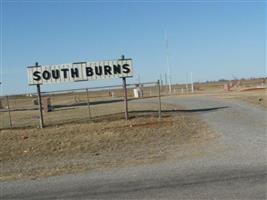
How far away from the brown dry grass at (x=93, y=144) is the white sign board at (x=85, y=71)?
226 cm

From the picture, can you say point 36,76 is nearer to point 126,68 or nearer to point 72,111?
point 126,68

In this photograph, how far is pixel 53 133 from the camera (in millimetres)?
20281

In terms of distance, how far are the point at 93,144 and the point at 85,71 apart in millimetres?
8457

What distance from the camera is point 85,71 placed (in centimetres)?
2442

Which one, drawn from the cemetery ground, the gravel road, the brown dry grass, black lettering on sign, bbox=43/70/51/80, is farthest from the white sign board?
the gravel road

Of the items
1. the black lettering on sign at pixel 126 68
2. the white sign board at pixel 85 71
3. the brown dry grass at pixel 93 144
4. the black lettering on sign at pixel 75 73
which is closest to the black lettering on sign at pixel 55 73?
the white sign board at pixel 85 71

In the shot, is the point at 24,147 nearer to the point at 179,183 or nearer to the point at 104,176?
the point at 104,176

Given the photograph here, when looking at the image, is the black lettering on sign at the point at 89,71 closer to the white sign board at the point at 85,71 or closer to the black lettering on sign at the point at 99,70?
the white sign board at the point at 85,71

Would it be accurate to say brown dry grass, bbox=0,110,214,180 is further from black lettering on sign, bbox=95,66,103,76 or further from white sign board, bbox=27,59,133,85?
black lettering on sign, bbox=95,66,103,76

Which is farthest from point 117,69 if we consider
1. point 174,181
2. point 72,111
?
point 174,181

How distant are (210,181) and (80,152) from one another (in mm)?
6677

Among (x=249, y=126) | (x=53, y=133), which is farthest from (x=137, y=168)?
(x=53, y=133)

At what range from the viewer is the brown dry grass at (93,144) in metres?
12.2

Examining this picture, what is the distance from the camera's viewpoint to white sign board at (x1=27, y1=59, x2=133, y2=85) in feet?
79.2
